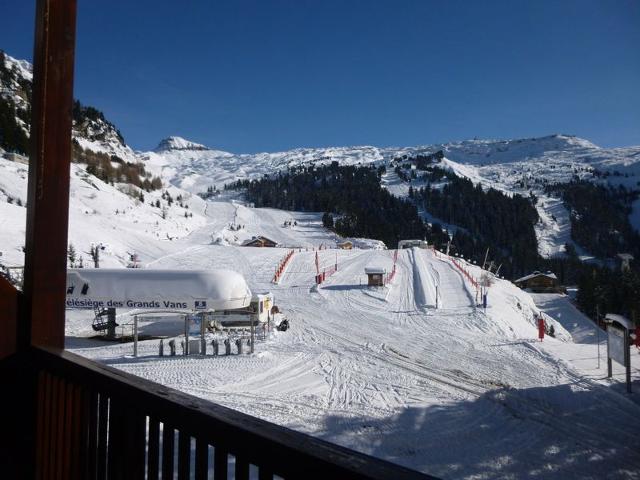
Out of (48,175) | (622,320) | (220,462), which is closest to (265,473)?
(220,462)

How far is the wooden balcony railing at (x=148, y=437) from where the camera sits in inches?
43.0

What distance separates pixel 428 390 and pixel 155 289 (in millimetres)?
8956

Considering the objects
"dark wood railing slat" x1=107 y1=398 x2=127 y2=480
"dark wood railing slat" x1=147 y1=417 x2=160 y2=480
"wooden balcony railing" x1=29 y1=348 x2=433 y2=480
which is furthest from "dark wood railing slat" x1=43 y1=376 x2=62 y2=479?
"dark wood railing slat" x1=147 y1=417 x2=160 y2=480

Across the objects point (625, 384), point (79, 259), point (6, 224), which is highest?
point (6, 224)

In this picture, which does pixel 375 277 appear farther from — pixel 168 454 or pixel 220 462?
pixel 220 462

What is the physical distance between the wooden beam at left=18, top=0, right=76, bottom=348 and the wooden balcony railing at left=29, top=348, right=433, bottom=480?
0.19 m

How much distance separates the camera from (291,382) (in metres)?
10.8

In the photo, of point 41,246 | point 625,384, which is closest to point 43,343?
point 41,246

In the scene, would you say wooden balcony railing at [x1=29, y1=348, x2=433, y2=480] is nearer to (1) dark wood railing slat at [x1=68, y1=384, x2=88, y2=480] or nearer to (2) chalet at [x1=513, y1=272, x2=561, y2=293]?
(1) dark wood railing slat at [x1=68, y1=384, x2=88, y2=480]

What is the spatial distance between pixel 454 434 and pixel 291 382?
163 inches

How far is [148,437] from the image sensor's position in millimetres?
1629

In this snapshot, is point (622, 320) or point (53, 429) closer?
point (53, 429)

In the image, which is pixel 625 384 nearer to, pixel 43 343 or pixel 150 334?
pixel 43 343

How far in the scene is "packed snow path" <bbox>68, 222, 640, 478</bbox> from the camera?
289 inches
